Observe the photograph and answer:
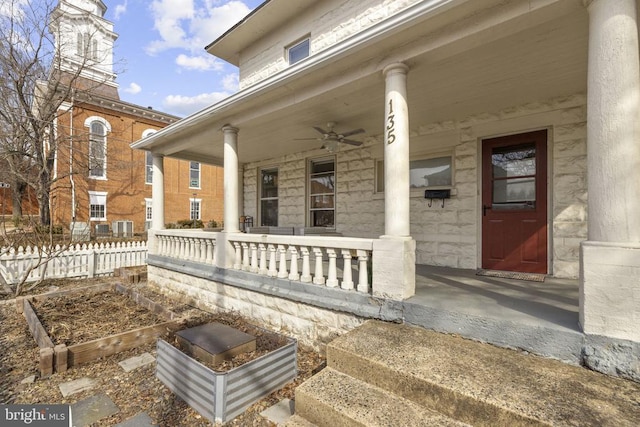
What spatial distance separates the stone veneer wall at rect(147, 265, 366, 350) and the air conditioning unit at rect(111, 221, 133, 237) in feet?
39.5

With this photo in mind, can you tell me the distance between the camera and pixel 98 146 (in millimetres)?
15477

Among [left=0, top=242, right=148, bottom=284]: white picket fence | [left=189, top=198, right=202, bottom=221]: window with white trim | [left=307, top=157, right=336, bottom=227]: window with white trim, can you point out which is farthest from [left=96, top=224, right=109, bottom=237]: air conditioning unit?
[left=307, top=157, right=336, bottom=227]: window with white trim

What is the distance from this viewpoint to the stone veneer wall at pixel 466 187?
3967 millimetres

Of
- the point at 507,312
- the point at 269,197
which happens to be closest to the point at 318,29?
the point at 269,197

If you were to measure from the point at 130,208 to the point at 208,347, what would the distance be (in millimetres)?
17695

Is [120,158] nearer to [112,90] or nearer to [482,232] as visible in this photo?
[112,90]

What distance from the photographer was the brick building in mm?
14273

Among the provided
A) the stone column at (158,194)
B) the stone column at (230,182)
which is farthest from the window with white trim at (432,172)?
the stone column at (158,194)

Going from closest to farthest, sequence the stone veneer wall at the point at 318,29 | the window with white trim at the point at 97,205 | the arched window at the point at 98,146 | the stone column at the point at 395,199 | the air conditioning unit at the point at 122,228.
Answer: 1. the stone column at the point at 395,199
2. the stone veneer wall at the point at 318,29
3. the arched window at the point at 98,146
4. the air conditioning unit at the point at 122,228
5. the window with white trim at the point at 97,205

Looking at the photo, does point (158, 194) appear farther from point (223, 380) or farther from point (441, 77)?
point (441, 77)

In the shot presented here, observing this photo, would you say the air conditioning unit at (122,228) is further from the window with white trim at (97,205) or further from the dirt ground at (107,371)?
the dirt ground at (107,371)

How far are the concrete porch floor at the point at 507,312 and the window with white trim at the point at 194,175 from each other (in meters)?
19.7

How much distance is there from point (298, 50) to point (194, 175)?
16.1m

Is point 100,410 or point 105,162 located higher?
point 105,162
